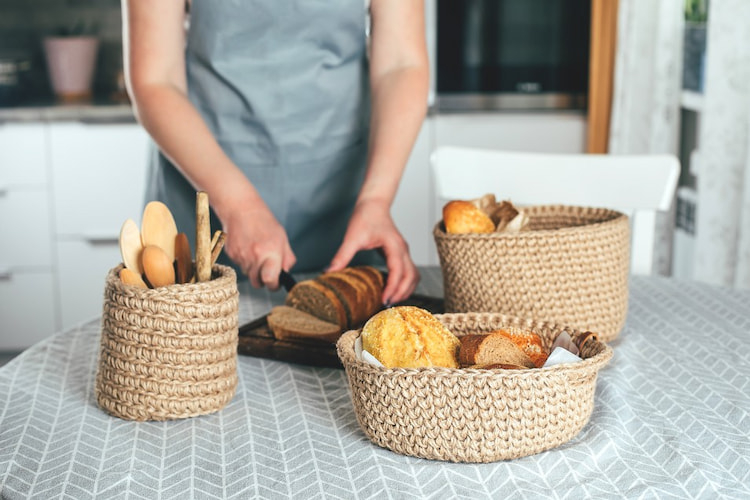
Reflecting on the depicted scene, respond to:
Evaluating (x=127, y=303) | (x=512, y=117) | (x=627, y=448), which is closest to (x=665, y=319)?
(x=627, y=448)

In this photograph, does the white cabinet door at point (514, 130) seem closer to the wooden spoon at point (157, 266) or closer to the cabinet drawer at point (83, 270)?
the cabinet drawer at point (83, 270)

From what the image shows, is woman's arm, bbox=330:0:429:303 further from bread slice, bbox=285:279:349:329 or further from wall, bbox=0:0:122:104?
wall, bbox=0:0:122:104

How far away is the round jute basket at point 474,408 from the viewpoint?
2.20 ft

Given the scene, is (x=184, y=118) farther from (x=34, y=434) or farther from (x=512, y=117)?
(x=512, y=117)

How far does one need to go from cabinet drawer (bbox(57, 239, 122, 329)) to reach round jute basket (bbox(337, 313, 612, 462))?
2284 mm

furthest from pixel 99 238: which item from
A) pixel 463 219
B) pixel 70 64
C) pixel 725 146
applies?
pixel 463 219

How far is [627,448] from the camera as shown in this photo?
72 centimetres

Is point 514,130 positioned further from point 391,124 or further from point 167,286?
point 167,286

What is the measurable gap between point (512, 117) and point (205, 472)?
7.49ft

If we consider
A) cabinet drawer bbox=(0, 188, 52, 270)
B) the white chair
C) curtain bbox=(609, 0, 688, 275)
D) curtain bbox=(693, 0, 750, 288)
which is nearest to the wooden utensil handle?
the white chair

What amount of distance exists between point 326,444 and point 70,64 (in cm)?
269

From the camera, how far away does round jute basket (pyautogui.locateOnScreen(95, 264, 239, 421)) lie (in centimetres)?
77

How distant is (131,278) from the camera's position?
2.59ft

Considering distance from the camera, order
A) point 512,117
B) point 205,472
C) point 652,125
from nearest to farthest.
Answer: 1. point 205,472
2. point 652,125
3. point 512,117
